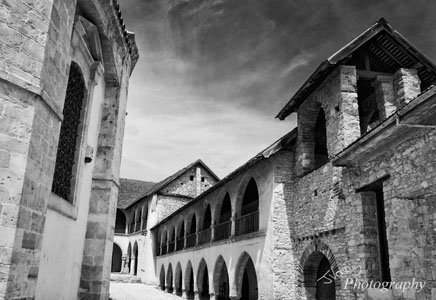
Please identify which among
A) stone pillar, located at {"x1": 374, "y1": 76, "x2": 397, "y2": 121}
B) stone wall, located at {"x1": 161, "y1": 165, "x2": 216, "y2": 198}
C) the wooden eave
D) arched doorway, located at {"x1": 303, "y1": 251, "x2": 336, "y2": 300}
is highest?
stone wall, located at {"x1": 161, "y1": 165, "x2": 216, "y2": 198}

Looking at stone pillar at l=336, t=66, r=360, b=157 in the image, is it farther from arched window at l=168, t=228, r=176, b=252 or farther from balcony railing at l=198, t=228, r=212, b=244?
arched window at l=168, t=228, r=176, b=252

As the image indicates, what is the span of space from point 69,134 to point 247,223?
9.28 meters

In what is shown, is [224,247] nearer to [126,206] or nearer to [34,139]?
[34,139]

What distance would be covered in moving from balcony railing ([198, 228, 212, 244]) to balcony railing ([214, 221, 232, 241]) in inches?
29.7

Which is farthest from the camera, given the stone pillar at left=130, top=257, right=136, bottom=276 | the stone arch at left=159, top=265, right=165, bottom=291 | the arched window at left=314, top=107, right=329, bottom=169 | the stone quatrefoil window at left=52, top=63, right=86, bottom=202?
the stone pillar at left=130, top=257, right=136, bottom=276

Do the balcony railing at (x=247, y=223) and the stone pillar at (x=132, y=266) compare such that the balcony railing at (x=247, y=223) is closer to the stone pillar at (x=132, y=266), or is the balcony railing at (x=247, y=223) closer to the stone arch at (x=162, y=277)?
the stone arch at (x=162, y=277)

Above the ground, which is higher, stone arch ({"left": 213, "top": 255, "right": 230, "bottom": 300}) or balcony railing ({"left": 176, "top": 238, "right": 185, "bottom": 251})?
balcony railing ({"left": 176, "top": 238, "right": 185, "bottom": 251})

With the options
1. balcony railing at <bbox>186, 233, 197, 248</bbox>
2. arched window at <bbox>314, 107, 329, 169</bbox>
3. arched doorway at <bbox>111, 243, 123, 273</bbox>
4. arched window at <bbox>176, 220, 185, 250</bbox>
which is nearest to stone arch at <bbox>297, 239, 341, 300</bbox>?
arched window at <bbox>314, 107, 329, 169</bbox>

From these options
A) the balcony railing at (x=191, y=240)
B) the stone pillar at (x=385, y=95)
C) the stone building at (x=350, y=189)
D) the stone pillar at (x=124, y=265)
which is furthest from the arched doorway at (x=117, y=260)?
the stone pillar at (x=385, y=95)

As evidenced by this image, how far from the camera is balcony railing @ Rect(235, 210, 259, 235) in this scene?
1473 cm

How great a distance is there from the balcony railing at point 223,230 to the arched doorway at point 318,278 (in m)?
5.15

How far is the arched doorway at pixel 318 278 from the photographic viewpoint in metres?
11.8

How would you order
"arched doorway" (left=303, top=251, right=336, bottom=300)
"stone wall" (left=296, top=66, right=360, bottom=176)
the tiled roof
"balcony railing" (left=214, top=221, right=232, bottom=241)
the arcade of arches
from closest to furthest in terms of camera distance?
"stone wall" (left=296, top=66, right=360, bottom=176)
"arched doorway" (left=303, top=251, right=336, bottom=300)
the arcade of arches
"balcony railing" (left=214, top=221, right=232, bottom=241)
the tiled roof

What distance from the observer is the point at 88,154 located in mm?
8352
